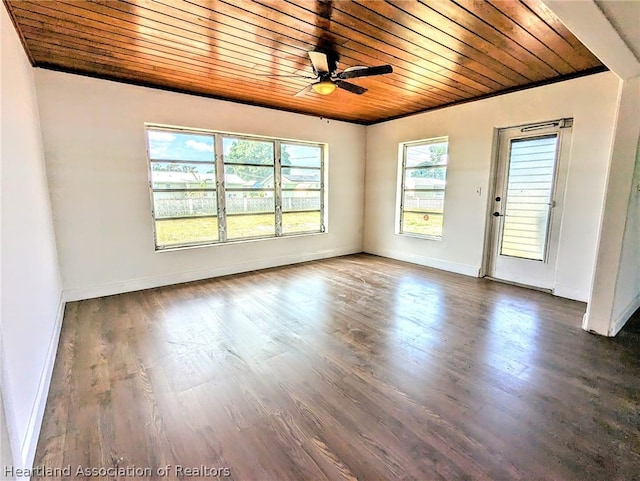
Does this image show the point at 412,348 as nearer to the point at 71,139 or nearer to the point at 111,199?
the point at 111,199

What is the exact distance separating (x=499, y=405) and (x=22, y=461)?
2.53 meters

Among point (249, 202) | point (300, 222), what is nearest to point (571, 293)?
point (300, 222)

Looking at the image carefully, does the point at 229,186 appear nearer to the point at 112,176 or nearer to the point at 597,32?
the point at 112,176

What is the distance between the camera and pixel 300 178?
222 inches

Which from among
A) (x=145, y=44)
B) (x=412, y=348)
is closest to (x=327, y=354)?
(x=412, y=348)

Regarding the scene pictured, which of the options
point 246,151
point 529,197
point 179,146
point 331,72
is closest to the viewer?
point 331,72

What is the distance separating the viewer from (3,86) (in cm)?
199

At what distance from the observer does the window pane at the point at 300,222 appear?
558 centimetres

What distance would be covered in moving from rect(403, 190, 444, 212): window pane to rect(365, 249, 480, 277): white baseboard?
87cm

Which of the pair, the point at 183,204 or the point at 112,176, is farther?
the point at 183,204

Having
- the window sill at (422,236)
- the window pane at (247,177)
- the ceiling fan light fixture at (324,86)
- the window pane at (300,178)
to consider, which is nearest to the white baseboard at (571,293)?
the window sill at (422,236)

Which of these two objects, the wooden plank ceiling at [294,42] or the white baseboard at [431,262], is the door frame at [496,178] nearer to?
the white baseboard at [431,262]

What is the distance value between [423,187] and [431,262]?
4.34 feet

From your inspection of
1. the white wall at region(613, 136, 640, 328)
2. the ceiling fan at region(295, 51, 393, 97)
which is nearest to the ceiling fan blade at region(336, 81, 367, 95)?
the ceiling fan at region(295, 51, 393, 97)
